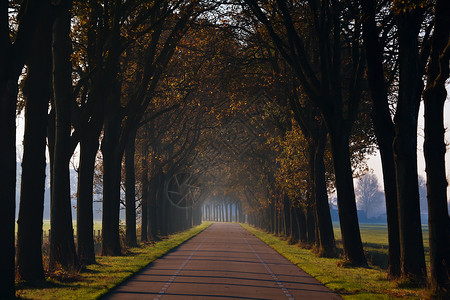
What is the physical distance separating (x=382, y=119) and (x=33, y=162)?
34.9ft

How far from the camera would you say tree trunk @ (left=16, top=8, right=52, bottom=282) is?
1659 centimetres

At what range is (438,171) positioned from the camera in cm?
1412

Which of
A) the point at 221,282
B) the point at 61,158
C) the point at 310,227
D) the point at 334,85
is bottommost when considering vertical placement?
the point at 221,282

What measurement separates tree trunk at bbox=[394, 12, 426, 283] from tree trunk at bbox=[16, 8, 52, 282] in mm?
10055

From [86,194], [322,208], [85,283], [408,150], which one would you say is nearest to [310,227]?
[322,208]

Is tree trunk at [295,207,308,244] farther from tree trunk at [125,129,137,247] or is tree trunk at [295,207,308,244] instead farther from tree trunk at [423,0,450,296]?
tree trunk at [423,0,450,296]

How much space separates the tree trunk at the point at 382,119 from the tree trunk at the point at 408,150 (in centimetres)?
128

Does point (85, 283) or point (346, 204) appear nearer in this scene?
point (85, 283)

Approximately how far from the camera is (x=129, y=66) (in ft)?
100

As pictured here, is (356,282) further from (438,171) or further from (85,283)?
(85,283)

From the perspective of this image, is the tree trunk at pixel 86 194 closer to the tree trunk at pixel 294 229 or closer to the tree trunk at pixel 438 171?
the tree trunk at pixel 438 171

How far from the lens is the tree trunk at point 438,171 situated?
13976 mm

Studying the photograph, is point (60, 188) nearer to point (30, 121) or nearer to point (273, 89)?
point (30, 121)

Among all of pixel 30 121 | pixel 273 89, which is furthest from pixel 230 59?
pixel 30 121
